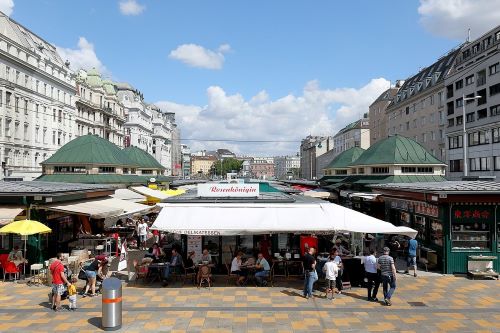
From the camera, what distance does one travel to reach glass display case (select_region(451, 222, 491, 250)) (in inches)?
723

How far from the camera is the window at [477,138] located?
2137 inches

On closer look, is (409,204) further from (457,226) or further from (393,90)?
(393,90)

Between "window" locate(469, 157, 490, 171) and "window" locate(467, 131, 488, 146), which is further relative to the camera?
"window" locate(467, 131, 488, 146)

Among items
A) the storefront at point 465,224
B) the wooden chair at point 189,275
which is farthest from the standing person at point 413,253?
the wooden chair at point 189,275

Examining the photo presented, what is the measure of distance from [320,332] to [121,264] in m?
11.4

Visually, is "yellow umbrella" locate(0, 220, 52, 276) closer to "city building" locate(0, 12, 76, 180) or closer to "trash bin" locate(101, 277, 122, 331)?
"trash bin" locate(101, 277, 122, 331)

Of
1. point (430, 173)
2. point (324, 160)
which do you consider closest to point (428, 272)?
point (430, 173)

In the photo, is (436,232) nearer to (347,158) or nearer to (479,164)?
(347,158)

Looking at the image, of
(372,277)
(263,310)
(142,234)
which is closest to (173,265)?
(263,310)

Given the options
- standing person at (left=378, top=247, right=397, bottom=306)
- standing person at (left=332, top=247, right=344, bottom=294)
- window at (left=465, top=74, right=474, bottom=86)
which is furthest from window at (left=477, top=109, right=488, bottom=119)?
standing person at (left=378, top=247, right=397, bottom=306)

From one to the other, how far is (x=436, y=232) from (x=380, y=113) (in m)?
79.6

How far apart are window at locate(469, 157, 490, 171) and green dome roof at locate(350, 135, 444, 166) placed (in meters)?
20.1

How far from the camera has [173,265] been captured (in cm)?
1670

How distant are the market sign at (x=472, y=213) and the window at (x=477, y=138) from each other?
4061cm
